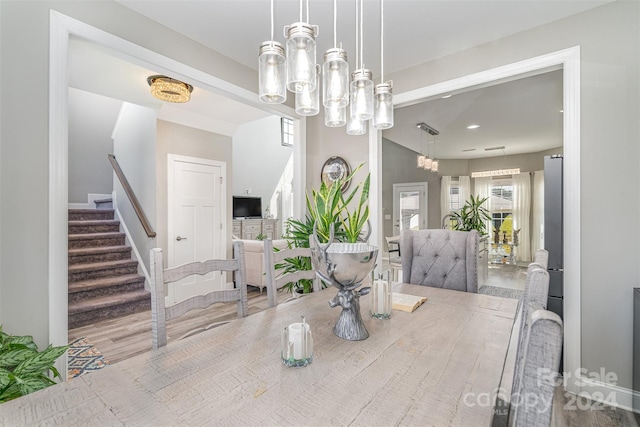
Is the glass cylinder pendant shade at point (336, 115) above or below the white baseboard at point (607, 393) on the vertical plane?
above

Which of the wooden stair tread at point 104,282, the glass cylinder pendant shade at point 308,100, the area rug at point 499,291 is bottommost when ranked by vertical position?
the area rug at point 499,291

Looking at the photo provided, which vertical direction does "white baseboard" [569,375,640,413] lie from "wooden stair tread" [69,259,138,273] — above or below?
below

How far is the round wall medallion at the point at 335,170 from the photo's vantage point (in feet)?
10.4

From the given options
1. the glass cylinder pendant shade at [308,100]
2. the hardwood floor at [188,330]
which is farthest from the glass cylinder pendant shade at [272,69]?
the hardwood floor at [188,330]

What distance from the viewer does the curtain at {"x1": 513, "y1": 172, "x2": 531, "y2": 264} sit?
20.2ft

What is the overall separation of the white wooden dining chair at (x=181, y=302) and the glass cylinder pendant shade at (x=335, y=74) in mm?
815

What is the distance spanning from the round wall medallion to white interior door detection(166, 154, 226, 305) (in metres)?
2.02

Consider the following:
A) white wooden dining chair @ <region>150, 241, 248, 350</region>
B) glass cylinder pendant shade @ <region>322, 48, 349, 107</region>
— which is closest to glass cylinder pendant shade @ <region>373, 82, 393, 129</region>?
glass cylinder pendant shade @ <region>322, 48, 349, 107</region>

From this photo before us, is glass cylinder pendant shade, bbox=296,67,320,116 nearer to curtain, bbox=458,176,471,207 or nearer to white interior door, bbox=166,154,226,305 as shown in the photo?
white interior door, bbox=166,154,226,305

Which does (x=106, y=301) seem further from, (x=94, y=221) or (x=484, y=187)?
(x=484, y=187)

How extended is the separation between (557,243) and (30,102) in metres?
3.42

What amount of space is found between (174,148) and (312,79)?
349 centimetres

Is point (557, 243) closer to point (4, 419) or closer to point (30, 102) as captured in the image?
point (4, 419)

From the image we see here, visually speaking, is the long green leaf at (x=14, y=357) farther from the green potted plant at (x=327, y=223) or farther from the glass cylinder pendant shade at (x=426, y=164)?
the glass cylinder pendant shade at (x=426, y=164)
